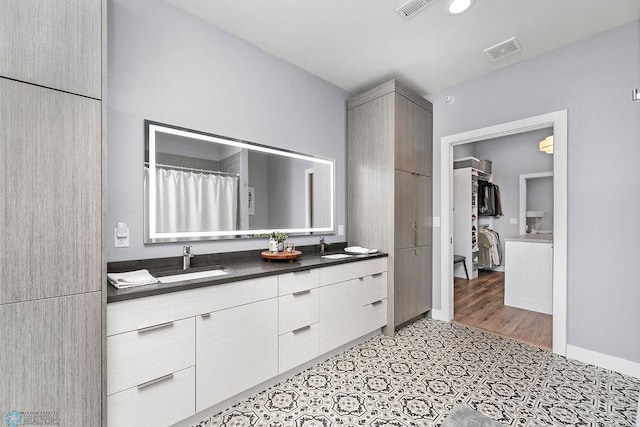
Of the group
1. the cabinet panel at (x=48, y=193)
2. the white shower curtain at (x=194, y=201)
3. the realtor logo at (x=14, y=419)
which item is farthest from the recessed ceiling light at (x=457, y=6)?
the realtor logo at (x=14, y=419)

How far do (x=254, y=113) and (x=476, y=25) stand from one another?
1927mm

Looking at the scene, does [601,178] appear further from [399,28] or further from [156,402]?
[156,402]

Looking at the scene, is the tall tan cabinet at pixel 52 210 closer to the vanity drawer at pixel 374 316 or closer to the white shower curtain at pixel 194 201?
the white shower curtain at pixel 194 201

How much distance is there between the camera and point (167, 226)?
6.58 ft

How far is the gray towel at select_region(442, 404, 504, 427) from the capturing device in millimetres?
1423

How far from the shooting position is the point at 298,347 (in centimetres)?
210

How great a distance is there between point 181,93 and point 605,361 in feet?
12.9

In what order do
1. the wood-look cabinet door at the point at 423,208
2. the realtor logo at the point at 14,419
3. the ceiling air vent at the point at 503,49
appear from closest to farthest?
the realtor logo at the point at 14,419
the ceiling air vent at the point at 503,49
the wood-look cabinet door at the point at 423,208

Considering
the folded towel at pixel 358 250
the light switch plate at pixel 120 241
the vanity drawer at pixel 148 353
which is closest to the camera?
the vanity drawer at pixel 148 353

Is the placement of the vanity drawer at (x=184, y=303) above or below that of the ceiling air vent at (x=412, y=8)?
below

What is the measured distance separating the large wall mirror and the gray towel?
6.05ft

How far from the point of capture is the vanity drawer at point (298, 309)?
200 centimetres

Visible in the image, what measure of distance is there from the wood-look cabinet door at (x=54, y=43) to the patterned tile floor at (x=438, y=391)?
1.93m

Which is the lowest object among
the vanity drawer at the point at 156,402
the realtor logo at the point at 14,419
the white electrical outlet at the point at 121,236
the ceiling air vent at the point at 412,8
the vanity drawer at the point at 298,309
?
the vanity drawer at the point at 156,402
